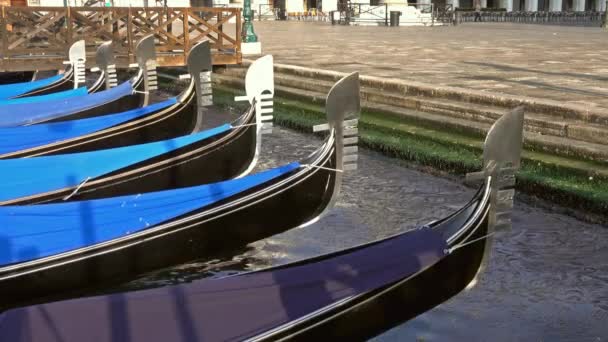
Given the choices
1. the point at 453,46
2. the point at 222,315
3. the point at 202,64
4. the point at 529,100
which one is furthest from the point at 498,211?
the point at 453,46

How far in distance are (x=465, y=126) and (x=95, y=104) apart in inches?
124

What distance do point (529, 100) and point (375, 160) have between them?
143cm

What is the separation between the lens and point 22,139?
513cm

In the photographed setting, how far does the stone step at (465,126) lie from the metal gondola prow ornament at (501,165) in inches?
112

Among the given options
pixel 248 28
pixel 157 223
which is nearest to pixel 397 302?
pixel 157 223

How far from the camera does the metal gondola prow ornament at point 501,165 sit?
112 inches

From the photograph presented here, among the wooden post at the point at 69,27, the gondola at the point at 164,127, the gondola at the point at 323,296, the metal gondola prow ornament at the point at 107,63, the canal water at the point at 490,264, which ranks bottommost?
the canal water at the point at 490,264

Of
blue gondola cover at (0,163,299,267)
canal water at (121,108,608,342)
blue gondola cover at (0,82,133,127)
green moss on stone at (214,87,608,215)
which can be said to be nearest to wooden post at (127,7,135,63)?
green moss on stone at (214,87,608,215)

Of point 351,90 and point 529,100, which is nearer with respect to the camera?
point 351,90

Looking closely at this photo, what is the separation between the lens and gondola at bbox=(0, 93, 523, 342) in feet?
7.36

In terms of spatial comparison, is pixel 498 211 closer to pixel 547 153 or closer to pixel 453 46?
pixel 547 153

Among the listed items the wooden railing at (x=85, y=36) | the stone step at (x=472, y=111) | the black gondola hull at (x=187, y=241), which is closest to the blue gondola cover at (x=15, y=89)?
the wooden railing at (x=85, y=36)

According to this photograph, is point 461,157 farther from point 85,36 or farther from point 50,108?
point 85,36

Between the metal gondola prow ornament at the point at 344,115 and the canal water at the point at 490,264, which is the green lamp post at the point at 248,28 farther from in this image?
the metal gondola prow ornament at the point at 344,115
